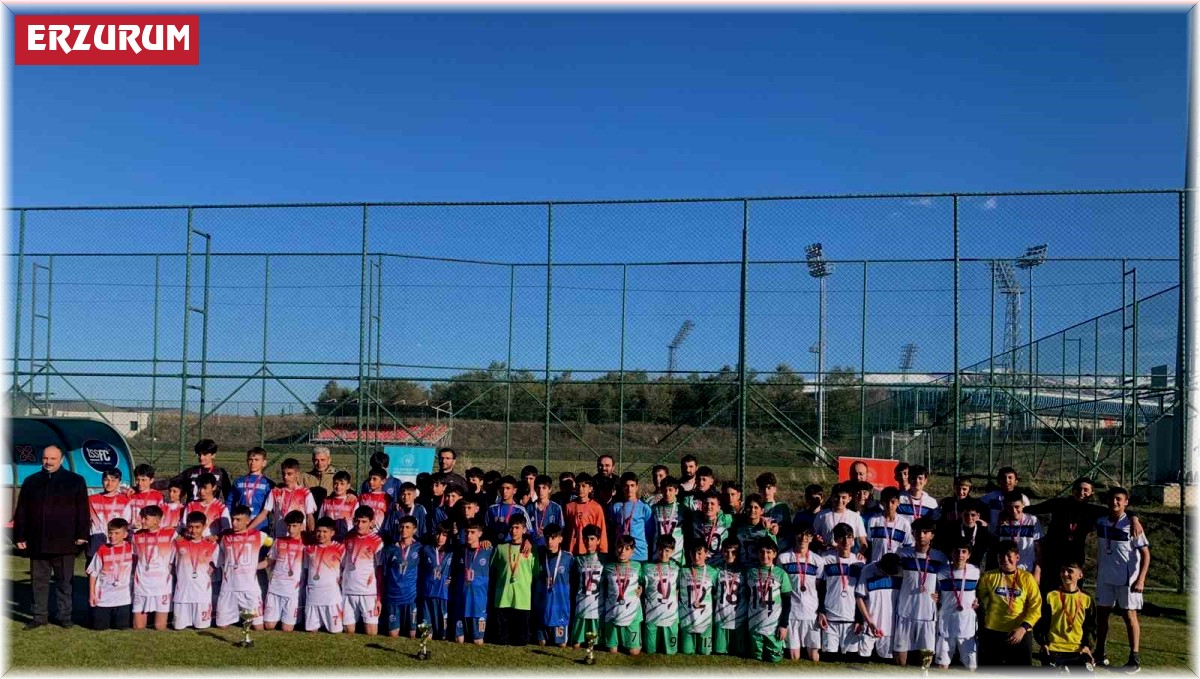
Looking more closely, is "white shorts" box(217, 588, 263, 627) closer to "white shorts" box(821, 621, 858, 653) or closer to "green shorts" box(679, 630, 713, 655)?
"green shorts" box(679, 630, 713, 655)

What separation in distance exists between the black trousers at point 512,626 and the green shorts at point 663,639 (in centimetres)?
97

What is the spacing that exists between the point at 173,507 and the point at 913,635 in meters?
6.11

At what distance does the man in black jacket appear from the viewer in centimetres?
812

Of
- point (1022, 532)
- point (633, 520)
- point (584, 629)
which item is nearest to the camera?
point (584, 629)

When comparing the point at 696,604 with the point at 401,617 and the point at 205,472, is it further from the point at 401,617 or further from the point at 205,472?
the point at 205,472

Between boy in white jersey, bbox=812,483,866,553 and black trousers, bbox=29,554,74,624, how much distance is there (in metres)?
6.03

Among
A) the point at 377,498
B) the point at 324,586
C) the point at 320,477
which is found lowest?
the point at 324,586

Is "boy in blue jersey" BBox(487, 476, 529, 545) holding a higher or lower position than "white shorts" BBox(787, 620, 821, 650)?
higher

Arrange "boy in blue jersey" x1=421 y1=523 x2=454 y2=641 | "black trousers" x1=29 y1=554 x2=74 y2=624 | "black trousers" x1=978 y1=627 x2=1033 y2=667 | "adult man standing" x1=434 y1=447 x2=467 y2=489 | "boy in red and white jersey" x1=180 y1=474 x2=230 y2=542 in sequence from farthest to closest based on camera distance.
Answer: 1. "adult man standing" x1=434 y1=447 x2=467 y2=489
2. "boy in red and white jersey" x1=180 y1=474 x2=230 y2=542
3. "black trousers" x1=29 y1=554 x2=74 y2=624
4. "boy in blue jersey" x1=421 y1=523 x2=454 y2=641
5. "black trousers" x1=978 y1=627 x2=1033 y2=667

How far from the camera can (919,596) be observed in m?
7.45

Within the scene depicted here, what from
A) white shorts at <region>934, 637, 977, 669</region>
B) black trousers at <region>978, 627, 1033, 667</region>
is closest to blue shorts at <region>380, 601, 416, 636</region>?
white shorts at <region>934, 637, 977, 669</region>

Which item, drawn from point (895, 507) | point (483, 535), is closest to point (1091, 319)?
point (895, 507)

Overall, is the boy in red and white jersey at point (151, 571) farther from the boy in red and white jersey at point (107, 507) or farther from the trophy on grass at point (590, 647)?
the trophy on grass at point (590, 647)

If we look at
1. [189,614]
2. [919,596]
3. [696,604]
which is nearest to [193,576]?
[189,614]
